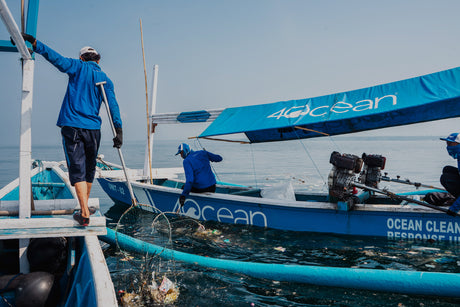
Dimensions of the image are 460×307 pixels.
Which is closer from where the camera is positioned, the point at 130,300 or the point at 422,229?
the point at 130,300

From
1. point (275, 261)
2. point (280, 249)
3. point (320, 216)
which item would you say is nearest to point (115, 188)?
point (280, 249)

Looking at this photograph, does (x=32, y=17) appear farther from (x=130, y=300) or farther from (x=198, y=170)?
(x=198, y=170)

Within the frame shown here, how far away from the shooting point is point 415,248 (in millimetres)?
6531

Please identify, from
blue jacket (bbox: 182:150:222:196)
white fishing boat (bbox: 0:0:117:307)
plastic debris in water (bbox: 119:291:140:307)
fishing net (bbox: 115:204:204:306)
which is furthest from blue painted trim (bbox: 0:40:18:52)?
blue jacket (bbox: 182:150:222:196)

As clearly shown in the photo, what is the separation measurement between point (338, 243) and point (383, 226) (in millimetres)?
985

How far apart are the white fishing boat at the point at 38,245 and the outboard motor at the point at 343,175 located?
476cm

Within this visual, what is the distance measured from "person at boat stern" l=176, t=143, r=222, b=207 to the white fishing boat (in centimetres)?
399

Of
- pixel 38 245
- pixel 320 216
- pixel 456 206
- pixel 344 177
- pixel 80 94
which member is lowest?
pixel 320 216

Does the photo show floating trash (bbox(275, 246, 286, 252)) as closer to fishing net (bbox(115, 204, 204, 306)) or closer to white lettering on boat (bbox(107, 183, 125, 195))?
fishing net (bbox(115, 204, 204, 306))

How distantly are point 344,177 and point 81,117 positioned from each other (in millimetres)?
5255

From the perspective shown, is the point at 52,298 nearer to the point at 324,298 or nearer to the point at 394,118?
the point at 324,298

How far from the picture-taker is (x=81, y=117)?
3773mm

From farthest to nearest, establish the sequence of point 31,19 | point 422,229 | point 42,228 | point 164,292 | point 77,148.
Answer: point 422,229
point 164,292
point 77,148
point 31,19
point 42,228

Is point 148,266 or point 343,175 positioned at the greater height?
point 343,175
